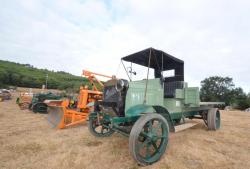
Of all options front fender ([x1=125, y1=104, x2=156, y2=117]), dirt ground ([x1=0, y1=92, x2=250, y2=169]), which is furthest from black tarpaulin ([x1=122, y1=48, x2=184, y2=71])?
dirt ground ([x1=0, y1=92, x2=250, y2=169])

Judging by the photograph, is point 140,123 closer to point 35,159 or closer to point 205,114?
point 35,159

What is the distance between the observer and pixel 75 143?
13.0 feet

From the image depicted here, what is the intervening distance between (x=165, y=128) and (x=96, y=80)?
536 centimetres

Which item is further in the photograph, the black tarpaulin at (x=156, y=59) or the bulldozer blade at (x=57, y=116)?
the bulldozer blade at (x=57, y=116)

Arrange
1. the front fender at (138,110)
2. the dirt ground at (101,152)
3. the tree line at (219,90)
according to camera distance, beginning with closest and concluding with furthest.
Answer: the dirt ground at (101,152), the front fender at (138,110), the tree line at (219,90)

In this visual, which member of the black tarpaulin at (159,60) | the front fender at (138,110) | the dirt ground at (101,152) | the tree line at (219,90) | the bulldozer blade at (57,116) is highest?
the tree line at (219,90)

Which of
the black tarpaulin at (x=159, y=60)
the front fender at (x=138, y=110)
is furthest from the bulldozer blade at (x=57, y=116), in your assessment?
the front fender at (x=138, y=110)

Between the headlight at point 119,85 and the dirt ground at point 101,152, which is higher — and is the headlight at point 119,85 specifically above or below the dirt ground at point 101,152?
above

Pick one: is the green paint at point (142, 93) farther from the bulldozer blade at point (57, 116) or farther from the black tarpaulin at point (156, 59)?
the bulldozer blade at point (57, 116)

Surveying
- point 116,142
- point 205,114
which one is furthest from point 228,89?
point 116,142

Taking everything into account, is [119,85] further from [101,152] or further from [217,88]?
[217,88]

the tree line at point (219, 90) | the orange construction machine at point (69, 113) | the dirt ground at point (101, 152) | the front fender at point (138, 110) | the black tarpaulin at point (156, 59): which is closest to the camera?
the dirt ground at point (101, 152)

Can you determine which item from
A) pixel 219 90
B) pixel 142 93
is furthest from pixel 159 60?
pixel 219 90

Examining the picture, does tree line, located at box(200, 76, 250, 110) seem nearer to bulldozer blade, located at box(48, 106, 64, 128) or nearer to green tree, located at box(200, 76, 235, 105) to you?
green tree, located at box(200, 76, 235, 105)
